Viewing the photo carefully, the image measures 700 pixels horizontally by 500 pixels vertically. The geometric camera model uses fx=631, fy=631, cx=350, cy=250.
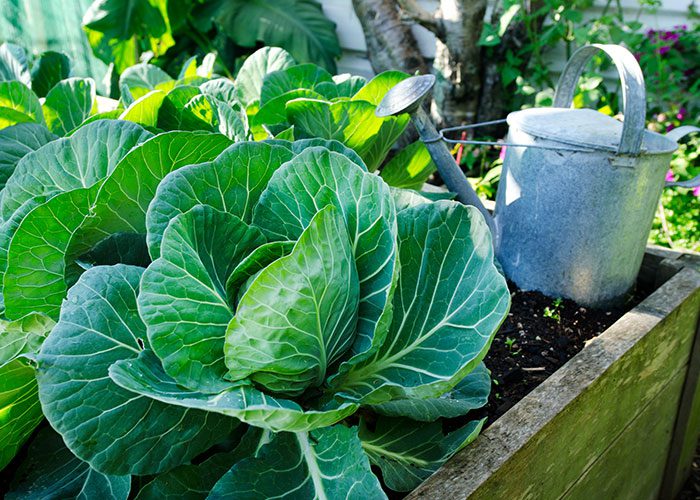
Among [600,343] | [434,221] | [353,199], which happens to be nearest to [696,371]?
[600,343]

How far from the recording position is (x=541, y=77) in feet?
10.1

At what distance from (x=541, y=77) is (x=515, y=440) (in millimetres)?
2455

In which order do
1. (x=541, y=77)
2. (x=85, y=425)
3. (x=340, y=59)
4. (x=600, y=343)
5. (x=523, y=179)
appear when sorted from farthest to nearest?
(x=340, y=59) < (x=541, y=77) < (x=523, y=179) < (x=600, y=343) < (x=85, y=425)

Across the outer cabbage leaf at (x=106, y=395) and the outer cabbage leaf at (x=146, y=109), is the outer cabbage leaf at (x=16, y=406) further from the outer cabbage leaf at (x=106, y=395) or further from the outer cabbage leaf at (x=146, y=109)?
the outer cabbage leaf at (x=146, y=109)

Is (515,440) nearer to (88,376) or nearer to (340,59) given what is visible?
Result: (88,376)

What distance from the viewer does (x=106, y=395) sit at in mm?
817

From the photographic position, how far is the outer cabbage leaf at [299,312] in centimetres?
74

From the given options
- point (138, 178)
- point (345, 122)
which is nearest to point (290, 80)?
point (345, 122)

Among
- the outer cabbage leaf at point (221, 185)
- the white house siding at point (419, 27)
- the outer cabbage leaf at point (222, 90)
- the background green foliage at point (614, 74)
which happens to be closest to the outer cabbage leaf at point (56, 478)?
the outer cabbage leaf at point (221, 185)

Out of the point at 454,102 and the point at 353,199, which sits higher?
the point at 353,199

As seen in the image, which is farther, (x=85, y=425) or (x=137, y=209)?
(x=137, y=209)

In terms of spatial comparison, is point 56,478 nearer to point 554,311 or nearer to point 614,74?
point 554,311

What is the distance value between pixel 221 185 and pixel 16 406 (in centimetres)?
43

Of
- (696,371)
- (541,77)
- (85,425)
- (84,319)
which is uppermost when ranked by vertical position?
(84,319)
